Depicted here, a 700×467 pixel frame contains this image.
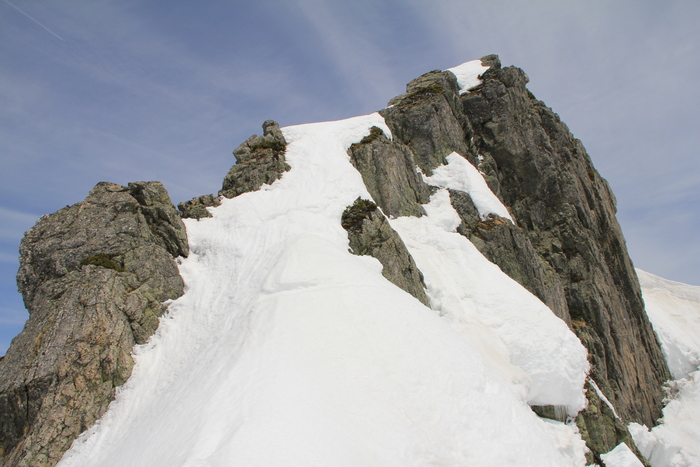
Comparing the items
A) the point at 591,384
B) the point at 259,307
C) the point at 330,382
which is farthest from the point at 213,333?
the point at 591,384

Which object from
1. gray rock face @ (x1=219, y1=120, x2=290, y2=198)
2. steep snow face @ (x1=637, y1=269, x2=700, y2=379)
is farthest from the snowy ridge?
steep snow face @ (x1=637, y1=269, x2=700, y2=379)

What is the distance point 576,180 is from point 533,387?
2598 cm

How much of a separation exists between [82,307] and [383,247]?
12067mm

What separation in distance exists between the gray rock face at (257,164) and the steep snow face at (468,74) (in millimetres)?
21579

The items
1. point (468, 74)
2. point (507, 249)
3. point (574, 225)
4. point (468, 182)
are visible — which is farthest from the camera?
point (468, 74)

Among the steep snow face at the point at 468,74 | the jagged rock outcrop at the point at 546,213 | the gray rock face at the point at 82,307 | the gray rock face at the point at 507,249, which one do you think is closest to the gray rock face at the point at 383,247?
the gray rock face at the point at 507,249

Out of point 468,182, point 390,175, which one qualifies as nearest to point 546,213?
point 468,182

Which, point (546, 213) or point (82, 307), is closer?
point (82, 307)

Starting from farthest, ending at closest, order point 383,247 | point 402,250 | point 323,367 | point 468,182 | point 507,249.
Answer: point 468,182 → point 507,249 → point 402,250 → point 383,247 → point 323,367

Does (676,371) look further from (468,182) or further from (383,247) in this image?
(383,247)

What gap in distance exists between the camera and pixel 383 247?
797 inches

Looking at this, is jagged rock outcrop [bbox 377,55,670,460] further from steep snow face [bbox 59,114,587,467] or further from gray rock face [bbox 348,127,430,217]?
steep snow face [bbox 59,114,587,467]

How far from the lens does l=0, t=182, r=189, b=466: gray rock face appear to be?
12.4 metres

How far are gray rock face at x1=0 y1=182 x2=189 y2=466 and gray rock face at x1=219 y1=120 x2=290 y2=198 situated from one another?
4.57 meters
